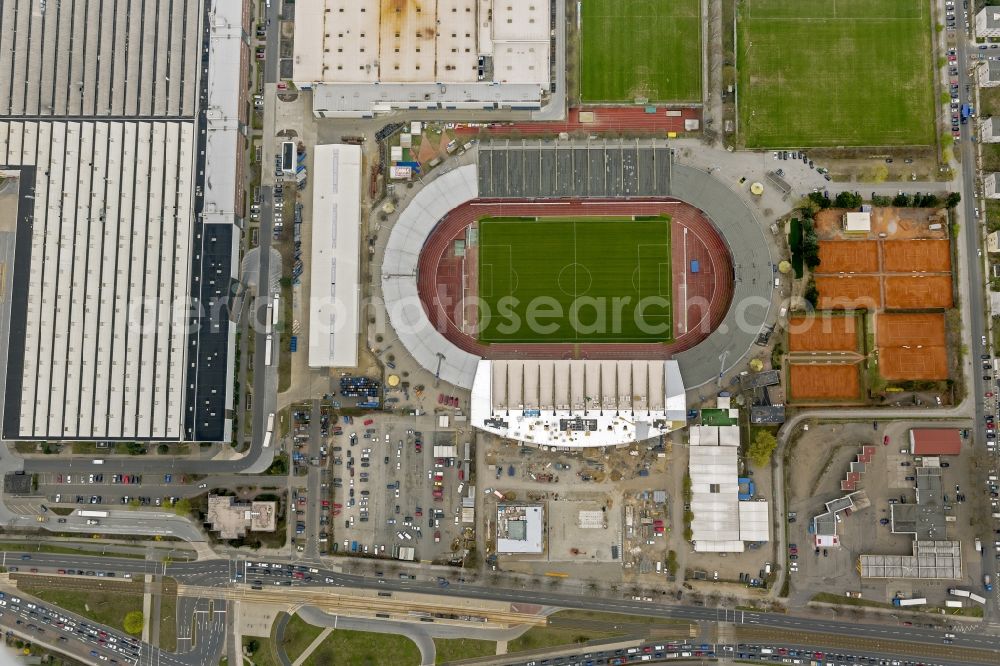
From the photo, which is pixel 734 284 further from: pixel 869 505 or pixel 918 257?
pixel 869 505

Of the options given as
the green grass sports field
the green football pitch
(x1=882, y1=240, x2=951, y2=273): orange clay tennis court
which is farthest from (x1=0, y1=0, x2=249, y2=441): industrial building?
(x1=882, y1=240, x2=951, y2=273): orange clay tennis court

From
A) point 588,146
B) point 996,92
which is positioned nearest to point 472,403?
point 588,146

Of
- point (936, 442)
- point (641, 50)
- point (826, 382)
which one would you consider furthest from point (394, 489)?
point (936, 442)

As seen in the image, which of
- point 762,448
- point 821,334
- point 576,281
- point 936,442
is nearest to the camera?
point 762,448

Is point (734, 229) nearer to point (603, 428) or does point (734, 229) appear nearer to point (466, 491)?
point (603, 428)

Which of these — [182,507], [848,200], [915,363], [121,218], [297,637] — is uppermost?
[848,200]

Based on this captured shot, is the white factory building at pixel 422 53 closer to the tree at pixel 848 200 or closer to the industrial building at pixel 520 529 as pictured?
the tree at pixel 848 200
